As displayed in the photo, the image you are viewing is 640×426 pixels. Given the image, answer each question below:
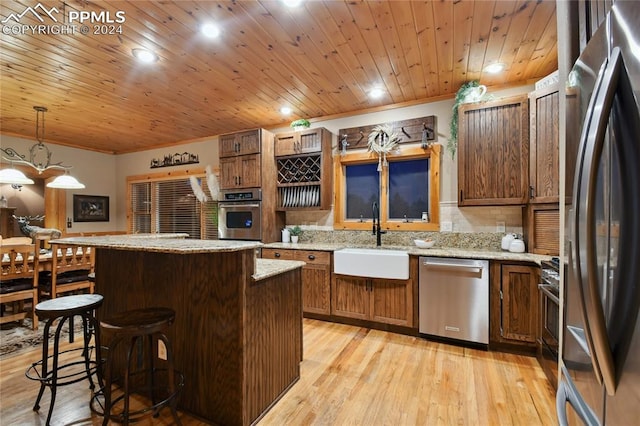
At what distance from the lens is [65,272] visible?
12.0 ft

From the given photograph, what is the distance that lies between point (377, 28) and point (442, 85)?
1.38 m

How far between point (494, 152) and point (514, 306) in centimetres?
153

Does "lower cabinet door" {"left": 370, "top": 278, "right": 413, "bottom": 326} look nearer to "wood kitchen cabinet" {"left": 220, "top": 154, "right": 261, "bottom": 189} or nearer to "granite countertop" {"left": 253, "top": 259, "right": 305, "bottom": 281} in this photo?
"granite countertop" {"left": 253, "top": 259, "right": 305, "bottom": 281}

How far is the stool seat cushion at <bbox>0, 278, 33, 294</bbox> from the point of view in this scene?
3105mm

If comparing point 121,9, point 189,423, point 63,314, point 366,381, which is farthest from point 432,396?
point 121,9

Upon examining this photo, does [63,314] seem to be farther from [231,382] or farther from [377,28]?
[377,28]

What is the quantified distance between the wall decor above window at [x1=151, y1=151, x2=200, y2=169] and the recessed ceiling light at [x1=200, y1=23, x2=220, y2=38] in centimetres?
350

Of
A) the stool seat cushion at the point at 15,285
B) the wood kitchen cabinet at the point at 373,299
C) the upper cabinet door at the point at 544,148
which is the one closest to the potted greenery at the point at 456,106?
the upper cabinet door at the point at 544,148

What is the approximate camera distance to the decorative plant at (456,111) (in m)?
3.13

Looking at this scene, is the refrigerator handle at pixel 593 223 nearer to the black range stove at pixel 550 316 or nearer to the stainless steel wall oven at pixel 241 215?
the black range stove at pixel 550 316

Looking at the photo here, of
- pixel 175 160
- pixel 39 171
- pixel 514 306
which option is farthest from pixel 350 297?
pixel 39 171

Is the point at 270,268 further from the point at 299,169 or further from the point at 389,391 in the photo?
the point at 299,169

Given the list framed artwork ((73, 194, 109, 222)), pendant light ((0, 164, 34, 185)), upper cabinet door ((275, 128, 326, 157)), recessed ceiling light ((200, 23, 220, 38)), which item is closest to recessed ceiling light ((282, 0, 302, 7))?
recessed ceiling light ((200, 23, 220, 38))

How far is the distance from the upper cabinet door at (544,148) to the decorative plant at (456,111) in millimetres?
588
